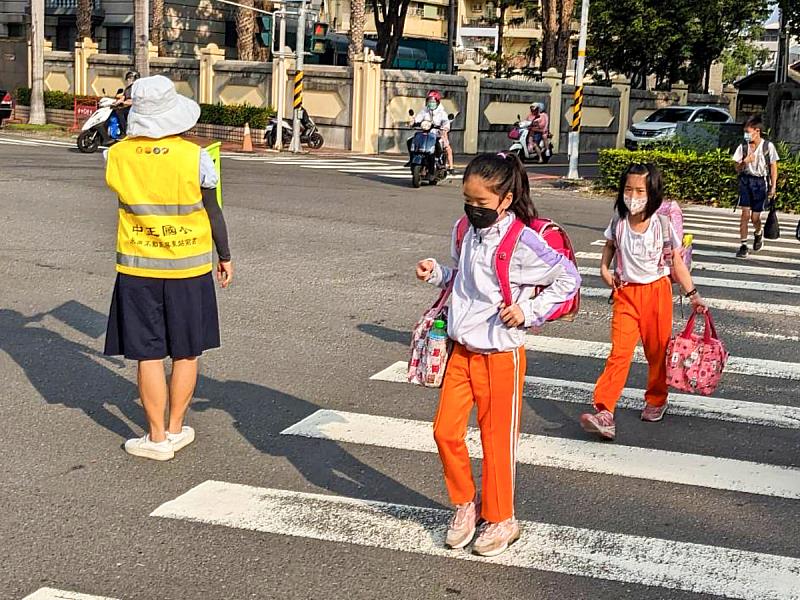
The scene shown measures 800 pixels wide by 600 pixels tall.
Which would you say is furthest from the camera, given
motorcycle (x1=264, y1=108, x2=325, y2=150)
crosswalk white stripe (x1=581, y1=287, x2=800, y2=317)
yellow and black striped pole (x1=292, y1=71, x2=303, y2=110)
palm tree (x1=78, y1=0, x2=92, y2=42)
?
palm tree (x1=78, y1=0, x2=92, y2=42)

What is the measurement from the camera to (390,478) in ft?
18.5

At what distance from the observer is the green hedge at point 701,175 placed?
63.0 feet

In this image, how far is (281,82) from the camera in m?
31.0

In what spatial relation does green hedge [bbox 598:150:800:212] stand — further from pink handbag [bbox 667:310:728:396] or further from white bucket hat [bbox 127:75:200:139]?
white bucket hat [bbox 127:75:200:139]

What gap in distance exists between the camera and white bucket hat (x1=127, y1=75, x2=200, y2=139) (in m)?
5.57

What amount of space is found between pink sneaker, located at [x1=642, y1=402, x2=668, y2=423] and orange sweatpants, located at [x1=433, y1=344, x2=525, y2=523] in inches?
91.2

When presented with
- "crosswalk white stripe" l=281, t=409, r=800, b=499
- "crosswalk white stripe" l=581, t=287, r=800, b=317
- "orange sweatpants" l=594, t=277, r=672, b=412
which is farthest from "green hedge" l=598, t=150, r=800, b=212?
"crosswalk white stripe" l=281, t=409, r=800, b=499

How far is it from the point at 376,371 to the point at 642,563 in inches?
132

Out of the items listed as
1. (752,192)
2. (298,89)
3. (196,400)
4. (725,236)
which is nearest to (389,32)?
(298,89)

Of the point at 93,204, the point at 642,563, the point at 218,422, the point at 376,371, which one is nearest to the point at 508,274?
the point at 642,563

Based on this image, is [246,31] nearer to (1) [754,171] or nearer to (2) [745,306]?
(1) [754,171]

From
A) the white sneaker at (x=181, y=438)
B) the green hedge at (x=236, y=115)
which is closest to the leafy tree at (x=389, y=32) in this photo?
the green hedge at (x=236, y=115)

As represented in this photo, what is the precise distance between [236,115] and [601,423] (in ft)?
88.8

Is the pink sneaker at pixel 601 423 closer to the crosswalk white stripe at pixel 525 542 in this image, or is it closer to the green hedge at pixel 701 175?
the crosswalk white stripe at pixel 525 542
